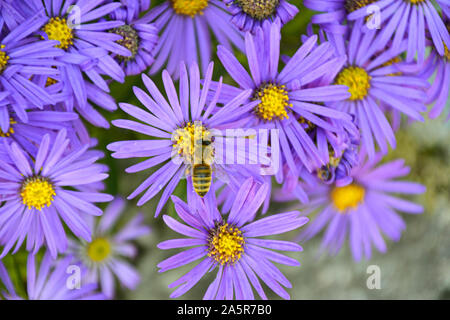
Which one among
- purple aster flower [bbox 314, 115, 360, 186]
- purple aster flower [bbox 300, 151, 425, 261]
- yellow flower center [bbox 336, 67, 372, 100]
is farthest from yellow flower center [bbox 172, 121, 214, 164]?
purple aster flower [bbox 300, 151, 425, 261]

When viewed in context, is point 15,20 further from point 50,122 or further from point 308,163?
point 308,163

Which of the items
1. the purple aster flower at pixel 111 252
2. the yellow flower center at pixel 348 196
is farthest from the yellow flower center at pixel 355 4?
the purple aster flower at pixel 111 252

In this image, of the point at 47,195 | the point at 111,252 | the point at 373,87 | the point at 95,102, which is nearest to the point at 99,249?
the point at 111,252

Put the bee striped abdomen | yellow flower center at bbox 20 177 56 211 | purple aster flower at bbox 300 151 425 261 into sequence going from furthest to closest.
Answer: purple aster flower at bbox 300 151 425 261, yellow flower center at bbox 20 177 56 211, the bee striped abdomen

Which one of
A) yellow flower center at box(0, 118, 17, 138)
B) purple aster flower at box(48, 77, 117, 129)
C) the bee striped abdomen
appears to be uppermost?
purple aster flower at box(48, 77, 117, 129)

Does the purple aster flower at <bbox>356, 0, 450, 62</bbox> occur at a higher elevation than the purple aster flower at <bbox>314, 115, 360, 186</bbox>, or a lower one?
higher

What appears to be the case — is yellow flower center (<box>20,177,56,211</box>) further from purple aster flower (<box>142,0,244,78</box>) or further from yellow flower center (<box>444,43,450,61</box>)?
yellow flower center (<box>444,43,450,61</box>)
